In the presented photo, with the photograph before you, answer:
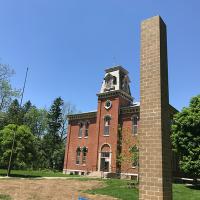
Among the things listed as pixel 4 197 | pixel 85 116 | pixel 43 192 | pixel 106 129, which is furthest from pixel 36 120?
pixel 4 197

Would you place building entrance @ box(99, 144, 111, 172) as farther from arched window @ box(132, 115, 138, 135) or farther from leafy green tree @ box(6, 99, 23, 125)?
leafy green tree @ box(6, 99, 23, 125)

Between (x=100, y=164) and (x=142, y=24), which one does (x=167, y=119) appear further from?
(x=100, y=164)

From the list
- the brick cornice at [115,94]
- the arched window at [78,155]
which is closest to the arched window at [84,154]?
the arched window at [78,155]

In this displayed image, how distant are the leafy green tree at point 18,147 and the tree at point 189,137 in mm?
15090

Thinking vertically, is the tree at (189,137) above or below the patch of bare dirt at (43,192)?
above

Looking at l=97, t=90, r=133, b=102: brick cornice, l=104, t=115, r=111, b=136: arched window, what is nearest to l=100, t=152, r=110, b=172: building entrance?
l=104, t=115, r=111, b=136: arched window

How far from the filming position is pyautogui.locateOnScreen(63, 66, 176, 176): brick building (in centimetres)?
3409

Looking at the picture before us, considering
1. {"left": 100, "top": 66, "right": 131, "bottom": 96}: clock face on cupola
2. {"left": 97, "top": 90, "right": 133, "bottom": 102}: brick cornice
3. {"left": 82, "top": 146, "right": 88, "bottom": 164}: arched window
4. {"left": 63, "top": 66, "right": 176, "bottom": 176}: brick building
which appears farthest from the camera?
{"left": 82, "top": 146, "right": 88, "bottom": 164}: arched window

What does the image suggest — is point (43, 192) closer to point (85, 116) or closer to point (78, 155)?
point (78, 155)

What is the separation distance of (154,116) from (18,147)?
77.4ft

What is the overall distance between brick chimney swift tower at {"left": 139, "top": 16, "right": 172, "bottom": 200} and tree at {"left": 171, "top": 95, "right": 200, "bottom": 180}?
A: 17.0 metres

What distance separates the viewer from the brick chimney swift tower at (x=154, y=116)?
23.1ft

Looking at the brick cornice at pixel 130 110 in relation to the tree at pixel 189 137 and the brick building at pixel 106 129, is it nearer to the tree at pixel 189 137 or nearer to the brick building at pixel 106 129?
the brick building at pixel 106 129

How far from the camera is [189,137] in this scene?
956 inches
